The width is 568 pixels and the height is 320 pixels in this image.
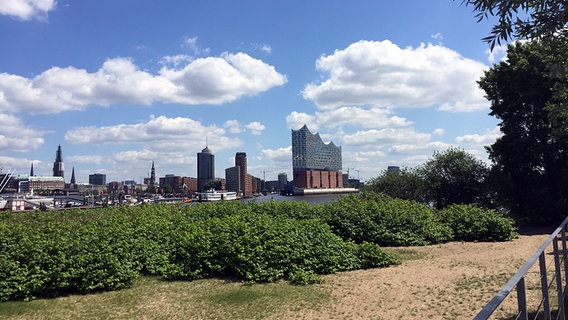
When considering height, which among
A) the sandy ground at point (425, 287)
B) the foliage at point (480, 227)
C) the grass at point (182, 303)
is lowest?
the grass at point (182, 303)

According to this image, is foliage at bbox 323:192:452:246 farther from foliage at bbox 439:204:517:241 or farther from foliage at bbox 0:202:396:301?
foliage at bbox 0:202:396:301

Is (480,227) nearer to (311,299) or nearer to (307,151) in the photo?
(311,299)

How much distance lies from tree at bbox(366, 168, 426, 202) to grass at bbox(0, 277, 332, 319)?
54.6 ft

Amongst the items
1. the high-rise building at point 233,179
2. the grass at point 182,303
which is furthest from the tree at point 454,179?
the high-rise building at point 233,179

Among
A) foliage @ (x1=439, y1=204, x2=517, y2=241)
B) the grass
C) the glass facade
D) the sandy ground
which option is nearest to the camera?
the sandy ground

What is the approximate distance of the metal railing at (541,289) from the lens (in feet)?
7.50

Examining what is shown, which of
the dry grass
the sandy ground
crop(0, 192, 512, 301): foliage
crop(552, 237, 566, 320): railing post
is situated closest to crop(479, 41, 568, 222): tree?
the sandy ground

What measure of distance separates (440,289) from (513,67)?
57.4 ft

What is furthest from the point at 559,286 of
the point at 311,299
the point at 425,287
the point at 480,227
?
the point at 480,227

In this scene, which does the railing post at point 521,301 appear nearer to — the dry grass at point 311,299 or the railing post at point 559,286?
the railing post at point 559,286

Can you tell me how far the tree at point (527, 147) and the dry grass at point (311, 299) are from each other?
12779 mm

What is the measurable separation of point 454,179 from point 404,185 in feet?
8.68

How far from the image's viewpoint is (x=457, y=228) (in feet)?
48.2

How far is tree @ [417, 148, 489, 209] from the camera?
22.1m
